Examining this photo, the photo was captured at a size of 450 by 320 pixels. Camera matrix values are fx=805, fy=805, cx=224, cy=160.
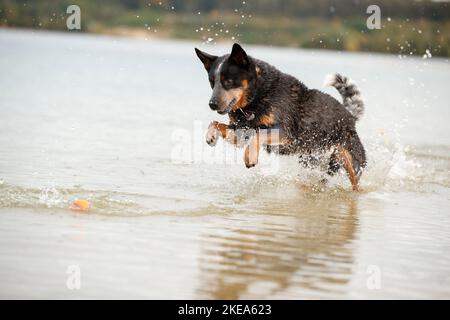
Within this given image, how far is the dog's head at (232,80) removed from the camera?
23.6 feet

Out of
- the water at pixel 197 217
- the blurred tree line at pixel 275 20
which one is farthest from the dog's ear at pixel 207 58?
the blurred tree line at pixel 275 20

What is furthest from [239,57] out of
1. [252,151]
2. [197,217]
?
[197,217]

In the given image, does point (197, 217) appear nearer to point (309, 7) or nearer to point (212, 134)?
point (212, 134)

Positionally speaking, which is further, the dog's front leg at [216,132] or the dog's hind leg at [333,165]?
the dog's hind leg at [333,165]

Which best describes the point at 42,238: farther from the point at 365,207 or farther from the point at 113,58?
the point at 113,58

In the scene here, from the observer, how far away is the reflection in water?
15.6ft

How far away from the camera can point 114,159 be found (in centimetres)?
948

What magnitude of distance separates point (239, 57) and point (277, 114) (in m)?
0.77

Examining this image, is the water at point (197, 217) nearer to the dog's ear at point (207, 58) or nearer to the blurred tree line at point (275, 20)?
the dog's ear at point (207, 58)

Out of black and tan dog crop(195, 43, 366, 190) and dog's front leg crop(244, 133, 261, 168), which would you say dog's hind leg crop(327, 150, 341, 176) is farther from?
dog's front leg crop(244, 133, 261, 168)

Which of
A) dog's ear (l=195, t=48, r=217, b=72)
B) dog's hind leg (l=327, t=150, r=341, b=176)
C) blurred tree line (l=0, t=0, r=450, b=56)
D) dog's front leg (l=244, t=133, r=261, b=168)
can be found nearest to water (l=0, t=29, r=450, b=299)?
dog's hind leg (l=327, t=150, r=341, b=176)

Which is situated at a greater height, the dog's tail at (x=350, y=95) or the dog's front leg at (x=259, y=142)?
the dog's tail at (x=350, y=95)

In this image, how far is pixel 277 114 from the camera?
25.4 ft

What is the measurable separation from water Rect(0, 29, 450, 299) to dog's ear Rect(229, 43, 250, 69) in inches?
49.8
